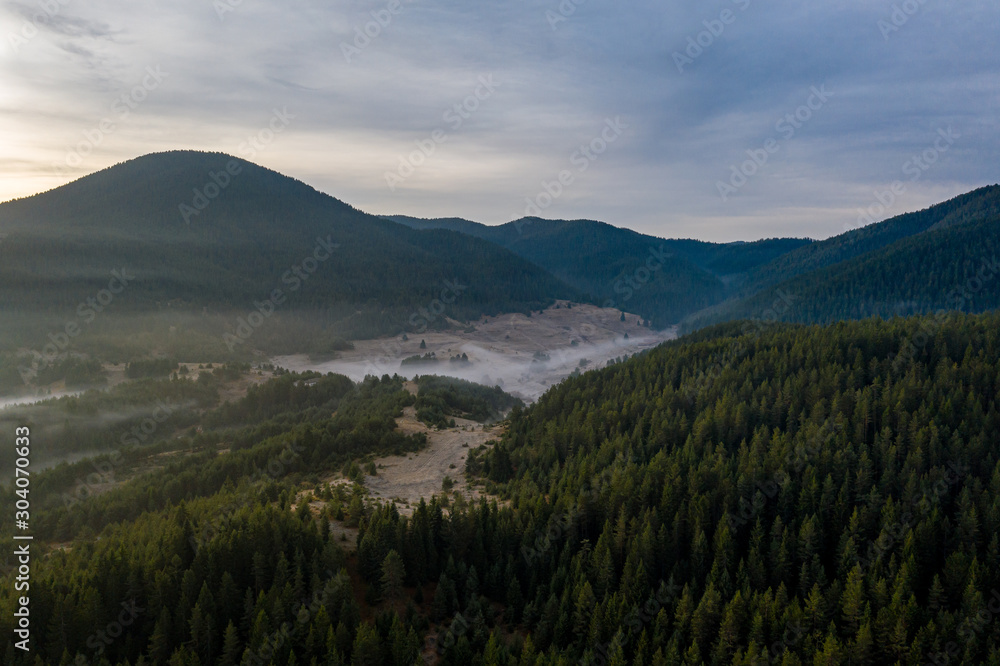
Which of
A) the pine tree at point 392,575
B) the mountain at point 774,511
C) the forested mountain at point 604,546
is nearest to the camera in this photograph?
the forested mountain at point 604,546

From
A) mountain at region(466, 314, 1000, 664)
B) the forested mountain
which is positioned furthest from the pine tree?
mountain at region(466, 314, 1000, 664)

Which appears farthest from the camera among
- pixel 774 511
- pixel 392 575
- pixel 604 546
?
pixel 774 511

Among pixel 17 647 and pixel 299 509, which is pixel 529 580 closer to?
pixel 299 509

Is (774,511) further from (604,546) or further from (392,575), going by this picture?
(392,575)

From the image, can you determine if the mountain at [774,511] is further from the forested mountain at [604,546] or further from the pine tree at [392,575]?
the pine tree at [392,575]

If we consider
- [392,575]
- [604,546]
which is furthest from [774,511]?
[392,575]

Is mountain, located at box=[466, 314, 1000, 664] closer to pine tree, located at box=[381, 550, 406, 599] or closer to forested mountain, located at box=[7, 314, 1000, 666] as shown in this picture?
forested mountain, located at box=[7, 314, 1000, 666]

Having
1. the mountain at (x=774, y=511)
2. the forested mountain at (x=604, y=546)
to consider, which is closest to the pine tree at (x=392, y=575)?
the forested mountain at (x=604, y=546)

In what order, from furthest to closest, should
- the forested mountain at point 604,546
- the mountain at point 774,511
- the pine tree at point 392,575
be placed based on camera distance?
the pine tree at point 392,575, the mountain at point 774,511, the forested mountain at point 604,546
